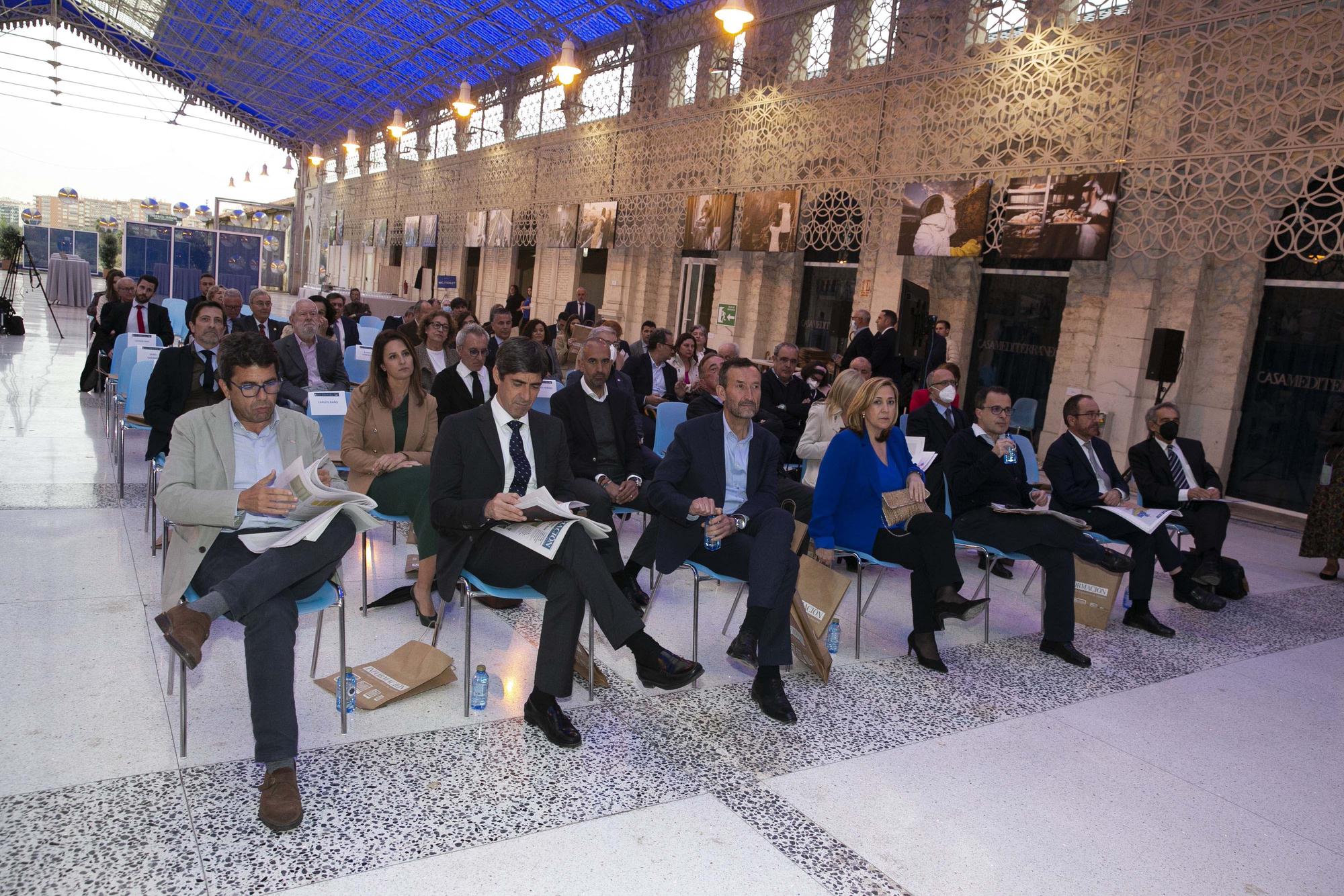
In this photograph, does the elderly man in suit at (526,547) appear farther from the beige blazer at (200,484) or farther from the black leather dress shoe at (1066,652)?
the black leather dress shoe at (1066,652)

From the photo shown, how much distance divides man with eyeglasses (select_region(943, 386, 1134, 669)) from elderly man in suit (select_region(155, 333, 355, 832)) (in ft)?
11.1

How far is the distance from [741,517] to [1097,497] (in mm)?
2752

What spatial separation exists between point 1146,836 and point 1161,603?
3.37 m

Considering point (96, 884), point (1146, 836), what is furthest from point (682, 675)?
point (96, 884)

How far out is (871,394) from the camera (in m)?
4.37

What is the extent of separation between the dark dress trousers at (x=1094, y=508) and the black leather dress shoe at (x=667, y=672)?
295 centimetres

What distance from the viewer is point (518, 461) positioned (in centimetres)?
361

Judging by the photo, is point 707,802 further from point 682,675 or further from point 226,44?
point 226,44

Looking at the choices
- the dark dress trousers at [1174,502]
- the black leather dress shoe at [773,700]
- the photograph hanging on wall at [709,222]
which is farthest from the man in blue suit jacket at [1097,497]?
the photograph hanging on wall at [709,222]

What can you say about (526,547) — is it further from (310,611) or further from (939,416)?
(939,416)

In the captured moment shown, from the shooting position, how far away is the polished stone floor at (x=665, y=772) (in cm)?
245

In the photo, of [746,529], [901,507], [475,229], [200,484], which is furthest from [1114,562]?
[475,229]

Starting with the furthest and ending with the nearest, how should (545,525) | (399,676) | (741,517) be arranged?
1. (741,517)
2. (399,676)
3. (545,525)

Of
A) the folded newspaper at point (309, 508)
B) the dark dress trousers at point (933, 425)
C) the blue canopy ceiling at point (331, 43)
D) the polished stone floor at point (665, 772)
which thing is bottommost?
the polished stone floor at point (665, 772)
